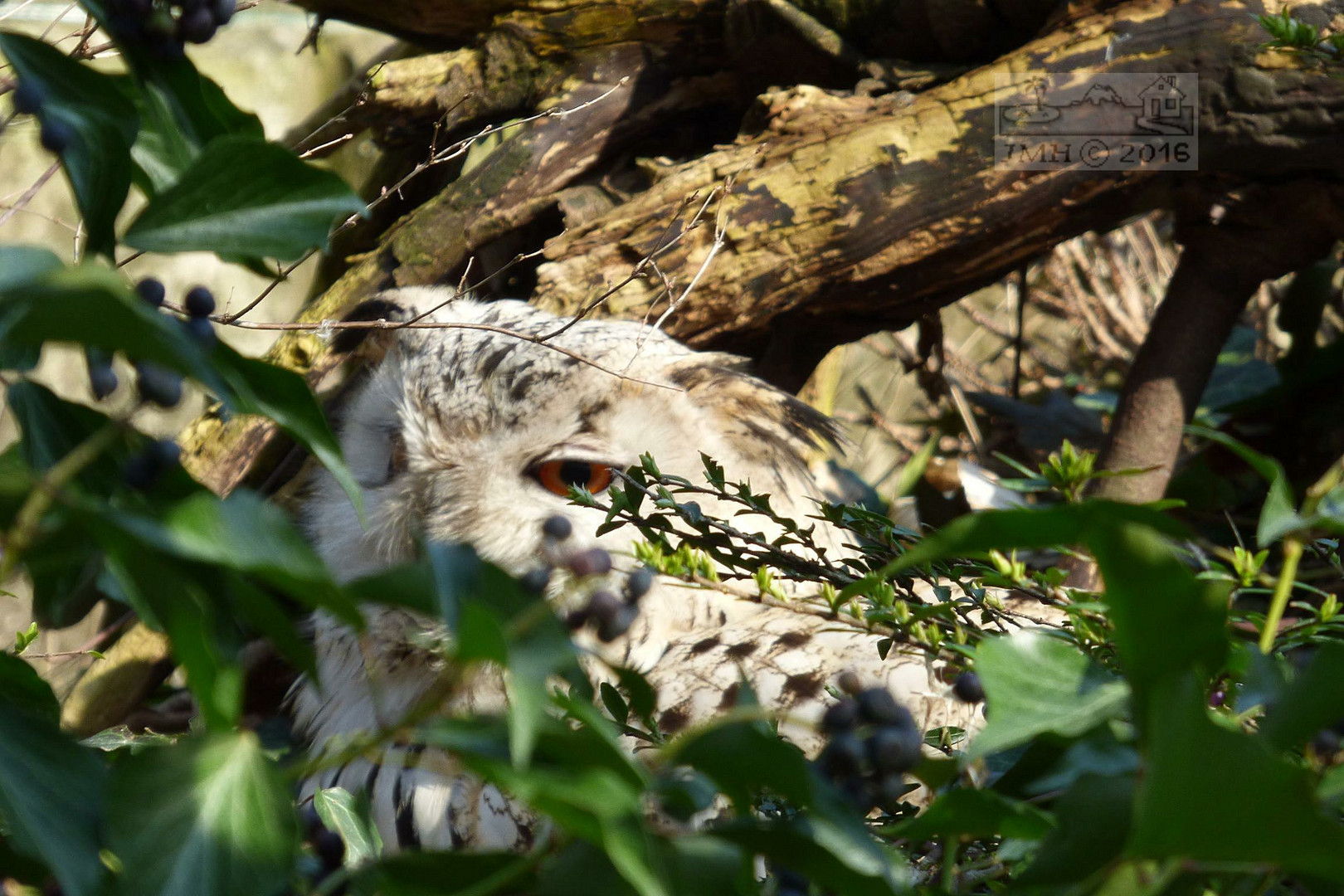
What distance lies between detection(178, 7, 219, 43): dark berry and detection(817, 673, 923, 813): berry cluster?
386 mm

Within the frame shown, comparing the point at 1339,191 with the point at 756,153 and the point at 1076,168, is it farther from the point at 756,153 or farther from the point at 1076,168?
the point at 756,153

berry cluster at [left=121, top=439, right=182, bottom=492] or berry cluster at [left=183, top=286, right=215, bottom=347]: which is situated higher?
berry cluster at [left=183, top=286, right=215, bottom=347]

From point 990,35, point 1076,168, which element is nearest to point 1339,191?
point 1076,168

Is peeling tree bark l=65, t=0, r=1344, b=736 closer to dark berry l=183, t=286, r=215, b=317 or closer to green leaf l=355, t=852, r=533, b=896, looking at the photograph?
dark berry l=183, t=286, r=215, b=317

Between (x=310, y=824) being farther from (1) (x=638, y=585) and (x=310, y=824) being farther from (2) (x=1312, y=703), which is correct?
(2) (x=1312, y=703)

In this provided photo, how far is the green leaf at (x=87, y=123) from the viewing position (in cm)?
42

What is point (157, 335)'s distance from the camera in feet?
1.02

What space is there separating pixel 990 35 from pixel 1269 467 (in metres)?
1.66

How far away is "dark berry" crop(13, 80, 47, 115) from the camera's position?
1.37ft

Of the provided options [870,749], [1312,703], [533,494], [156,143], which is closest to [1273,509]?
[1312,703]

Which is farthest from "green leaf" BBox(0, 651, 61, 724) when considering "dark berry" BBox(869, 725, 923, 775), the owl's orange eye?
the owl's orange eye

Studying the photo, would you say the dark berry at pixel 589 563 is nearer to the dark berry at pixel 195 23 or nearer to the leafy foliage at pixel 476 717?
the leafy foliage at pixel 476 717

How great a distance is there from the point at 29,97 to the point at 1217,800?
481mm

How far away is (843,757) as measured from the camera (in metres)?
0.42
